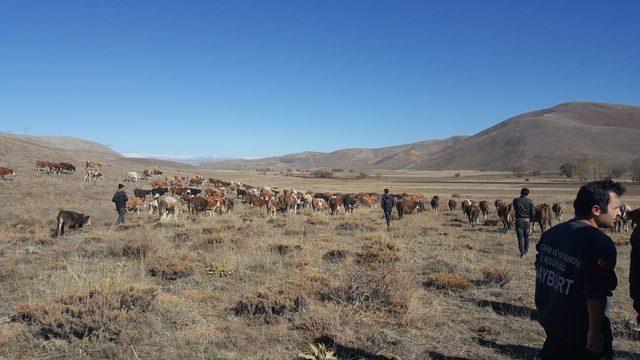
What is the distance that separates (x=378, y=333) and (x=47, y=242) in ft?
34.1

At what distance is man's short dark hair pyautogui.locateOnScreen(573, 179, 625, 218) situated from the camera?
10.2ft

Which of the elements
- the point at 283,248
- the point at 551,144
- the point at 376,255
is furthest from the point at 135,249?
the point at 551,144

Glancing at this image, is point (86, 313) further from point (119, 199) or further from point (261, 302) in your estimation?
point (119, 199)

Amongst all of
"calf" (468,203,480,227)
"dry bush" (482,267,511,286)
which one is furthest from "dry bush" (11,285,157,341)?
"calf" (468,203,480,227)

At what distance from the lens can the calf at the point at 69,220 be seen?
13.3 m

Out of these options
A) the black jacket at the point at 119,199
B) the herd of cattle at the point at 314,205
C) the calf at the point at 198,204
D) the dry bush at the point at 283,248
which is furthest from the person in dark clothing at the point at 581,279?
the calf at the point at 198,204

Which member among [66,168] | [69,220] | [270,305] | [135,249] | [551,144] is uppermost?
[551,144]

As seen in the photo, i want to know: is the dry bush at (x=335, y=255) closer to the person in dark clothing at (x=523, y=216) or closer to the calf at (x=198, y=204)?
the person in dark clothing at (x=523, y=216)

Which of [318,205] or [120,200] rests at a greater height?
[120,200]

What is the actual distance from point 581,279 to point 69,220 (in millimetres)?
14778

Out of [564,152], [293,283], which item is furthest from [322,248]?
[564,152]

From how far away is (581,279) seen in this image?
2.84 metres

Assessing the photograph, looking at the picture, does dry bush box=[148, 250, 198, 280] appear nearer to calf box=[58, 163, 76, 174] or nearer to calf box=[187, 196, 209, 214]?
calf box=[187, 196, 209, 214]

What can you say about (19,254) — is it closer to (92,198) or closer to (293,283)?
(293,283)
